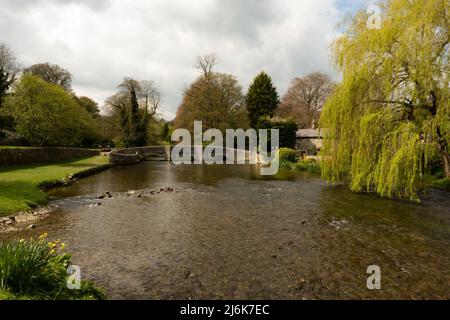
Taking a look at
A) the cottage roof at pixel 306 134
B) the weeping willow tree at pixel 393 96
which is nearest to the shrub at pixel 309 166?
the weeping willow tree at pixel 393 96

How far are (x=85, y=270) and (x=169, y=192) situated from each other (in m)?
9.86

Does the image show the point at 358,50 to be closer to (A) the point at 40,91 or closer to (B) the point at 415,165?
(B) the point at 415,165

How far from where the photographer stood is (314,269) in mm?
6715

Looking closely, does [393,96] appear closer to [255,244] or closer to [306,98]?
[255,244]

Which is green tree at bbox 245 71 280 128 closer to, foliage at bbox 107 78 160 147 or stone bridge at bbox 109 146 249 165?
stone bridge at bbox 109 146 249 165

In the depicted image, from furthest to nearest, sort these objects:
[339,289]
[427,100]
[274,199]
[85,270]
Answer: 1. [274,199]
2. [427,100]
3. [85,270]
4. [339,289]

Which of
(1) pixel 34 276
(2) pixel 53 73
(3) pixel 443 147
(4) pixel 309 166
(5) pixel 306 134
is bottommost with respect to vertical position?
(1) pixel 34 276

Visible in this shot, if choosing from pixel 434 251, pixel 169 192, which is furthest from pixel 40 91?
pixel 434 251

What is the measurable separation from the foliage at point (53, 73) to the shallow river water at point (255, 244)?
43515 mm

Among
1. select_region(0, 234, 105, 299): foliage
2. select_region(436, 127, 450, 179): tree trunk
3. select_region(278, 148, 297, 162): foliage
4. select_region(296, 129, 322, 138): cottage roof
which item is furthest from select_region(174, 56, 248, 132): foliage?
select_region(0, 234, 105, 299): foliage

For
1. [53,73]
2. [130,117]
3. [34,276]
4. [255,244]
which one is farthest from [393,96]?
[53,73]

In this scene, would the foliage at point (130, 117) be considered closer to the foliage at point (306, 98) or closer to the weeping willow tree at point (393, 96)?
the foliage at point (306, 98)

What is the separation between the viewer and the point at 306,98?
56.7m

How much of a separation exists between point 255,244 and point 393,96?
8.59 m
